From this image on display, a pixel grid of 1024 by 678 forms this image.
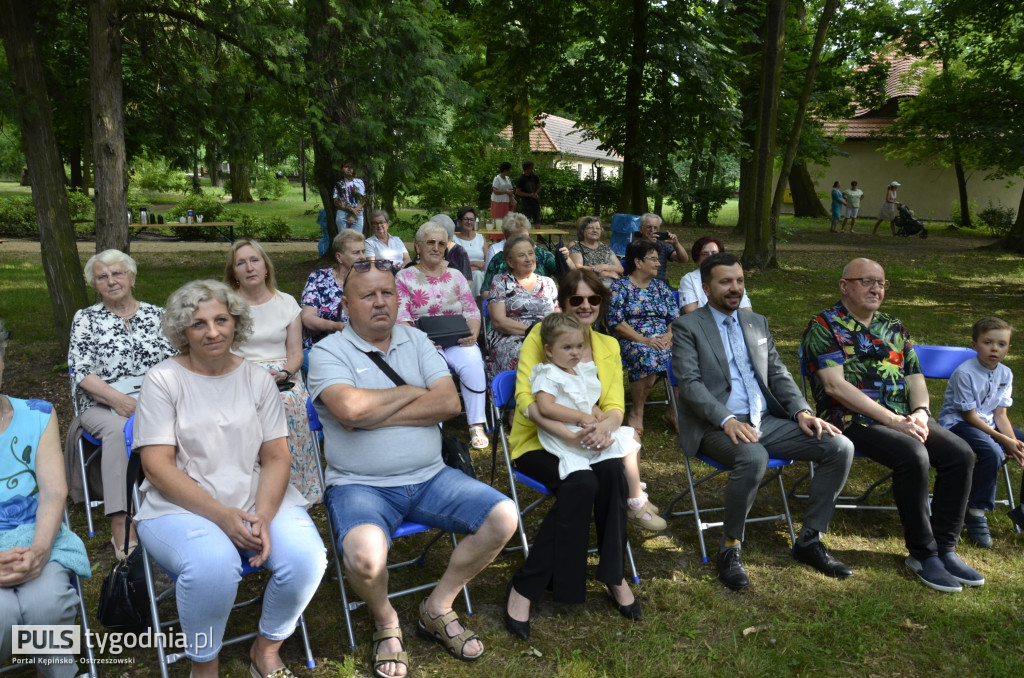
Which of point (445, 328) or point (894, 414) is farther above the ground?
point (445, 328)

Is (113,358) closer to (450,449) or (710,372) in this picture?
(450,449)

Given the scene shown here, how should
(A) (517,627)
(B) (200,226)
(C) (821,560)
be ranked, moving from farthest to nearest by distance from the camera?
1. (B) (200,226)
2. (C) (821,560)
3. (A) (517,627)

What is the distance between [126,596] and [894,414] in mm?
3790

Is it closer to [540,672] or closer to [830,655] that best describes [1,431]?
[540,672]

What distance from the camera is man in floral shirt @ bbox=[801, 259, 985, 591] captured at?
12.6 ft

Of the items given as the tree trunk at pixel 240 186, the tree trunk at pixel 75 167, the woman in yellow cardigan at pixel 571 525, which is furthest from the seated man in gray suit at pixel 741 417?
the tree trunk at pixel 240 186

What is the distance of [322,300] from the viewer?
5445 millimetres

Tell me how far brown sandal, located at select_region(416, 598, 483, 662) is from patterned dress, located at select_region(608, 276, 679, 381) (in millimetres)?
2878

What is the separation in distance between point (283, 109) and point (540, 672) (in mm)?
6107

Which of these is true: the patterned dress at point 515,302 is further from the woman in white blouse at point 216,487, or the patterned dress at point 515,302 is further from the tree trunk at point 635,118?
the tree trunk at point 635,118

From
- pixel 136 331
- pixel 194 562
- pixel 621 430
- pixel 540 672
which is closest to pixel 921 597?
pixel 621 430

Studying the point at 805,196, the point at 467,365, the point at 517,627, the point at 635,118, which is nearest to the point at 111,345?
the point at 467,365

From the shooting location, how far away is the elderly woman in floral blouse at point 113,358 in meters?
3.83

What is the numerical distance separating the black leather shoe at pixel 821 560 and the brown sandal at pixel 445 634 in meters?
1.81
